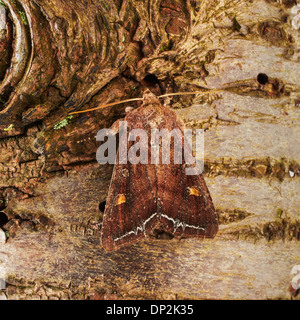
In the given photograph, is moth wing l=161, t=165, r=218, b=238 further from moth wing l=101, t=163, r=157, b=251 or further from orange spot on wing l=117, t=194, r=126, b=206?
orange spot on wing l=117, t=194, r=126, b=206

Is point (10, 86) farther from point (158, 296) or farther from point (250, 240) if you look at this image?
point (250, 240)

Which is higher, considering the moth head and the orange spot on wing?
the moth head

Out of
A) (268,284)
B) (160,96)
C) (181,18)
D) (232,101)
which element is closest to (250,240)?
(268,284)

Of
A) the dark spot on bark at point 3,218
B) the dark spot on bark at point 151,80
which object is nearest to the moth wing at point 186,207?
the dark spot on bark at point 151,80

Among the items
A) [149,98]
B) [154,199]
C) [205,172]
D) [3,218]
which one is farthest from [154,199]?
[3,218]

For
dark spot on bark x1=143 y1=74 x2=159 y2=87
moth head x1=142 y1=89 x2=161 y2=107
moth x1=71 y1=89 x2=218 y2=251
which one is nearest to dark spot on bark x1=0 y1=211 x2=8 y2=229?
moth x1=71 y1=89 x2=218 y2=251

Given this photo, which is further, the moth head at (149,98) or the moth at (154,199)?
the moth head at (149,98)

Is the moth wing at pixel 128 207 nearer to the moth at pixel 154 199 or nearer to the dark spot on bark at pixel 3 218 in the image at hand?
the moth at pixel 154 199
